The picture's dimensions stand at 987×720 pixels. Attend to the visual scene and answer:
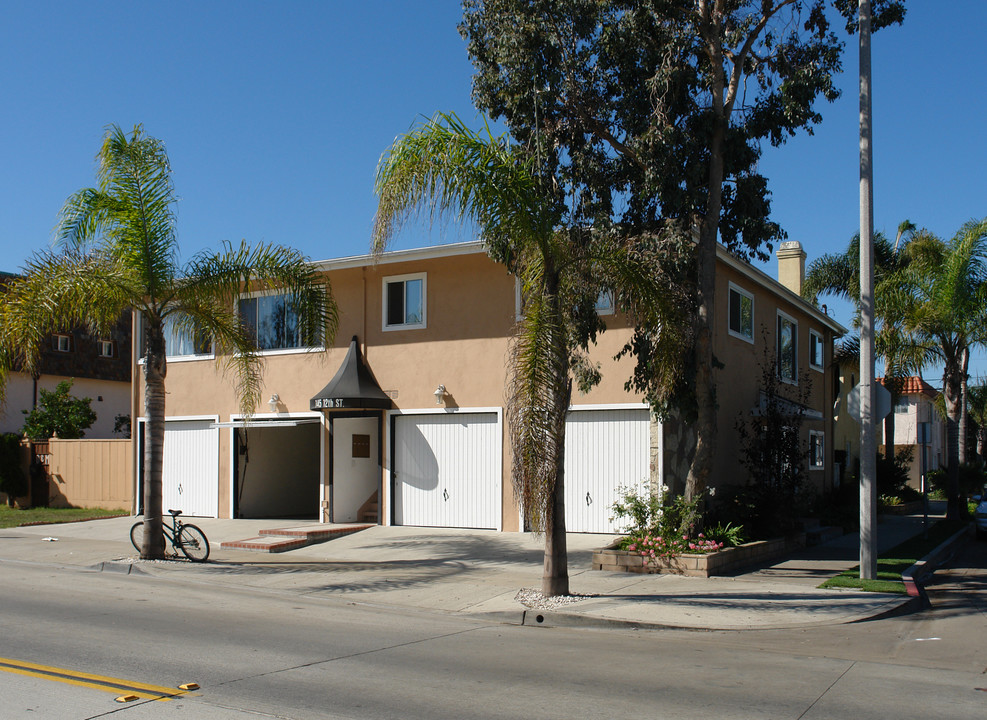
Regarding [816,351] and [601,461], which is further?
[816,351]

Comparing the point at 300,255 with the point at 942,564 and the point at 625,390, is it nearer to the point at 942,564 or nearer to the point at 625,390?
the point at 625,390

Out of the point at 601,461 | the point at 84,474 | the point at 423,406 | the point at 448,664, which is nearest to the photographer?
the point at 448,664

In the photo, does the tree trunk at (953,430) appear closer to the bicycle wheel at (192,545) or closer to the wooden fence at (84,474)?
the bicycle wheel at (192,545)

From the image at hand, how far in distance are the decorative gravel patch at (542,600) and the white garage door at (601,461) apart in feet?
17.9

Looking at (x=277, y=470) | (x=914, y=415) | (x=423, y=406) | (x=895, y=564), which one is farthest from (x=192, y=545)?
(x=914, y=415)

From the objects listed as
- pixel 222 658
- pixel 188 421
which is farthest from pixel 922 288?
pixel 222 658

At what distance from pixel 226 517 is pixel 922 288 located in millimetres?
18535

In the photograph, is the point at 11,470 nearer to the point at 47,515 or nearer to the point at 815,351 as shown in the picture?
the point at 47,515

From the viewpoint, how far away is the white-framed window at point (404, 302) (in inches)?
764

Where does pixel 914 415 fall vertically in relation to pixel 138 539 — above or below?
above

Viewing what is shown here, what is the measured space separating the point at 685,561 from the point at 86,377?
104 feet

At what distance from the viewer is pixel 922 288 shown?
22812 mm

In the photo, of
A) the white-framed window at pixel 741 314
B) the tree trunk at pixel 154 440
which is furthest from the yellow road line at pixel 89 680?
the white-framed window at pixel 741 314

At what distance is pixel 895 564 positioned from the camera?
14547mm
